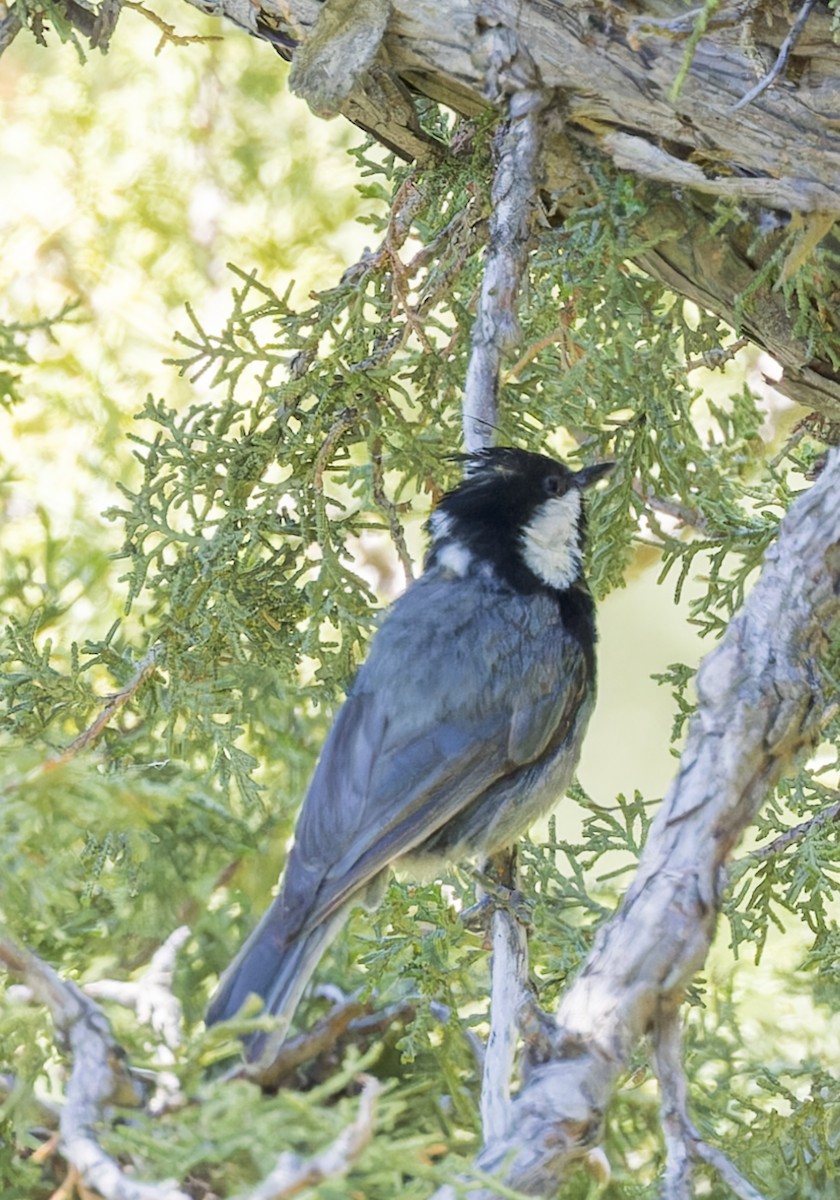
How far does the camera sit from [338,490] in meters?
4.62

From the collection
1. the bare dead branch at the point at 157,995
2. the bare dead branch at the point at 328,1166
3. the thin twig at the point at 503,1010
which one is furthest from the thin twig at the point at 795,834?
the bare dead branch at the point at 328,1166

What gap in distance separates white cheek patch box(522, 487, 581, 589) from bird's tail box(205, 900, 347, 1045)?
872mm

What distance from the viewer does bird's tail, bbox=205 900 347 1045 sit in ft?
7.09

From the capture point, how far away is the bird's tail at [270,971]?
2.16 m

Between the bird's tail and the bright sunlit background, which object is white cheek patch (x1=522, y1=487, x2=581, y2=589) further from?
the bright sunlit background

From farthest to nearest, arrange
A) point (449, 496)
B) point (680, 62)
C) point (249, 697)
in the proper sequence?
point (249, 697) < point (449, 496) < point (680, 62)

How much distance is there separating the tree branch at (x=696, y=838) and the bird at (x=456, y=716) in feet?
2.43

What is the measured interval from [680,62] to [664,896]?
4.59ft

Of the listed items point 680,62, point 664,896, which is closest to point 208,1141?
point 664,896

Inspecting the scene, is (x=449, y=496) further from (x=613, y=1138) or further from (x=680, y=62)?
(x=613, y=1138)

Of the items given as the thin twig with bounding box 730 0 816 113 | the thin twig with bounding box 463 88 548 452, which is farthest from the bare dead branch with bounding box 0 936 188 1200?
the thin twig with bounding box 730 0 816 113

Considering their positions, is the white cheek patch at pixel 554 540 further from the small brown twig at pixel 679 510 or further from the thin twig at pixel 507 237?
the thin twig at pixel 507 237

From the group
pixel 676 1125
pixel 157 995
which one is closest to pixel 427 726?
pixel 157 995

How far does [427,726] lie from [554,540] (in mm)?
535
